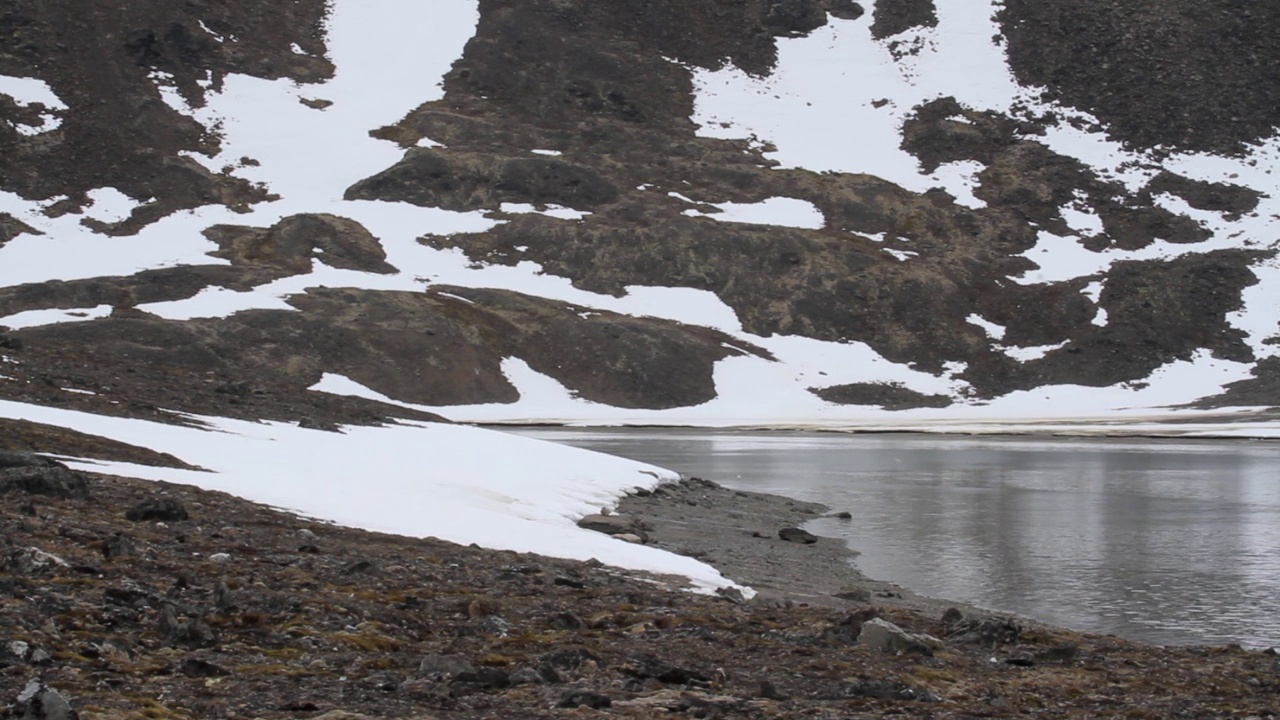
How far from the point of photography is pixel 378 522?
2020 centimetres

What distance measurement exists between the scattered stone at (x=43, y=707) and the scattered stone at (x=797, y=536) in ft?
73.4

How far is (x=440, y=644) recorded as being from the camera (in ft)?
37.8

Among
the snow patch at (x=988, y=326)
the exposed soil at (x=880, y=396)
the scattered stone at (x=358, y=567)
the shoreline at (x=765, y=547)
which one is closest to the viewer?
the scattered stone at (x=358, y=567)

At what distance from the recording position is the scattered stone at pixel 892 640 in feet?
41.9

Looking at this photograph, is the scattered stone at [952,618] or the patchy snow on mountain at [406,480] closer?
the scattered stone at [952,618]

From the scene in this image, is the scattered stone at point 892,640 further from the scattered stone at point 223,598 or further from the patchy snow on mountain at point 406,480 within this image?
the scattered stone at point 223,598

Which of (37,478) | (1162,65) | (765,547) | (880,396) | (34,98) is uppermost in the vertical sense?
(1162,65)

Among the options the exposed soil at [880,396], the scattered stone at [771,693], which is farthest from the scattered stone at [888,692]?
the exposed soil at [880,396]

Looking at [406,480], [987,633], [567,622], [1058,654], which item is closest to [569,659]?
[567,622]

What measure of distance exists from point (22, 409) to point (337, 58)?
14352 cm

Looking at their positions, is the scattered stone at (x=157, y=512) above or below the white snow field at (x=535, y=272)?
below

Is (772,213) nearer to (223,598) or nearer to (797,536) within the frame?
(797,536)

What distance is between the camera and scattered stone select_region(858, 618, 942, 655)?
12.8 m

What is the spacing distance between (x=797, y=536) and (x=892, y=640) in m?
16.0
